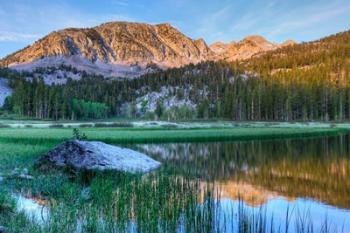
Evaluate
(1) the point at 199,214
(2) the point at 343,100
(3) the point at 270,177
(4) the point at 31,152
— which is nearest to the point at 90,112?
(2) the point at 343,100

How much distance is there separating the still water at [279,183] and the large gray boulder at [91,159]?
3439 millimetres

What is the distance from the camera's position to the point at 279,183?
21859 millimetres

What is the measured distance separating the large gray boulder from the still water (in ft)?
11.3

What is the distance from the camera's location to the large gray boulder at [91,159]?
23438 millimetres

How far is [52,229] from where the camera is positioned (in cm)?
962

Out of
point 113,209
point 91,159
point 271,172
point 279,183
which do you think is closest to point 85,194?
point 113,209

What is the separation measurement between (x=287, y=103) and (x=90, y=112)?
8528cm

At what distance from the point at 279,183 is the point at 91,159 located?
12.3 meters

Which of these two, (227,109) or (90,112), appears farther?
(90,112)

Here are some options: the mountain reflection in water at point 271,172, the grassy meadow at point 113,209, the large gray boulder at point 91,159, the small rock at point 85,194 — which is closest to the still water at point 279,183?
the mountain reflection in water at point 271,172

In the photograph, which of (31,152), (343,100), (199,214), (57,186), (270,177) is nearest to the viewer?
(199,214)

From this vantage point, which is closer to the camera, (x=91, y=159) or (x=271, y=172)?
(x=91, y=159)

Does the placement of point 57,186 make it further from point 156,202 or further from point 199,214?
point 199,214

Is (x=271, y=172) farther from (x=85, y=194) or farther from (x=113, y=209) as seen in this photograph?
(x=113, y=209)
